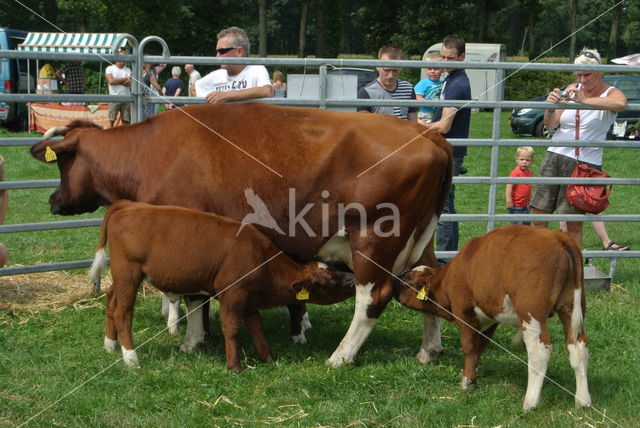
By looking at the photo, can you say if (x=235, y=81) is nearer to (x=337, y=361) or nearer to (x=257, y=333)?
(x=257, y=333)

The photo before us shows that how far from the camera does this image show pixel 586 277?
773cm

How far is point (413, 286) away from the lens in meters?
5.65

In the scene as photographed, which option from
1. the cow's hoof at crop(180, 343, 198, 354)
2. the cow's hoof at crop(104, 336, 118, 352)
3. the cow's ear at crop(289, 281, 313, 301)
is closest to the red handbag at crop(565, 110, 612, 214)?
the cow's ear at crop(289, 281, 313, 301)

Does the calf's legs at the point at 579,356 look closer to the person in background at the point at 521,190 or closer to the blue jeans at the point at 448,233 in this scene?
the blue jeans at the point at 448,233

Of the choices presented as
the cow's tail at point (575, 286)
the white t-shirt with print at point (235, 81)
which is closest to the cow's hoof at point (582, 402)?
the cow's tail at point (575, 286)

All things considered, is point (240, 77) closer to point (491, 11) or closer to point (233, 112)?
point (233, 112)

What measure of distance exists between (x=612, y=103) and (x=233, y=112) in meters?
3.86

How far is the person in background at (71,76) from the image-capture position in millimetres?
23891

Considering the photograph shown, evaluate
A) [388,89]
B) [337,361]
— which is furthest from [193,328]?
[388,89]

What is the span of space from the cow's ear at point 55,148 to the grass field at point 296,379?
1.37 meters

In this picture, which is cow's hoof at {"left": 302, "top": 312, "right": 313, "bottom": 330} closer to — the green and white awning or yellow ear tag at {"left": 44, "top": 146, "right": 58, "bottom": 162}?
yellow ear tag at {"left": 44, "top": 146, "right": 58, "bottom": 162}

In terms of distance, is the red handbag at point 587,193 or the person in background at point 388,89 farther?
the red handbag at point 587,193

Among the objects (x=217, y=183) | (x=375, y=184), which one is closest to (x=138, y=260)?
(x=217, y=183)

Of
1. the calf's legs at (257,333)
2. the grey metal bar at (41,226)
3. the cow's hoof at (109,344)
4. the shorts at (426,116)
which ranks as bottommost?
the cow's hoof at (109,344)
